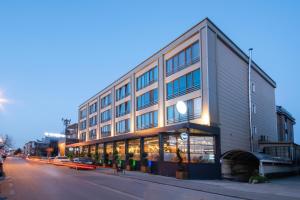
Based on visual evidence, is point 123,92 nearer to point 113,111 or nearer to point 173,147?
point 113,111

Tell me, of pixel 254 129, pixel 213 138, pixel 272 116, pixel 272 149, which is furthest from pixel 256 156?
pixel 272 116

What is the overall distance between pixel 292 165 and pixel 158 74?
62.8 feet

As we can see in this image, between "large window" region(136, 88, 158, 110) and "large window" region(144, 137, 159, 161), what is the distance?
16.8 ft

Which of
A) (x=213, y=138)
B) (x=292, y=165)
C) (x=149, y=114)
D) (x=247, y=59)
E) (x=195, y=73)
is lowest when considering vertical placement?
(x=292, y=165)

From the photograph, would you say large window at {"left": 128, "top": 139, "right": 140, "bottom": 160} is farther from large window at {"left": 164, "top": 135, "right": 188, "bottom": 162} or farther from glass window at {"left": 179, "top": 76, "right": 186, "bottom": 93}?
glass window at {"left": 179, "top": 76, "right": 186, "bottom": 93}

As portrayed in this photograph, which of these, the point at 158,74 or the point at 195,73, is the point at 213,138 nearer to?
the point at 195,73

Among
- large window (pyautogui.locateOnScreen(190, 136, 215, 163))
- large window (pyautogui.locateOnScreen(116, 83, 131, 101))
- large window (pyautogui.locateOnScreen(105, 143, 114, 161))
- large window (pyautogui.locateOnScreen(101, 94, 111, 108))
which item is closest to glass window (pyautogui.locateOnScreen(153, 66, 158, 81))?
large window (pyautogui.locateOnScreen(116, 83, 131, 101))

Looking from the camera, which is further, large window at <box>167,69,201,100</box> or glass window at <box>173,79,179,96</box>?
glass window at <box>173,79,179,96</box>

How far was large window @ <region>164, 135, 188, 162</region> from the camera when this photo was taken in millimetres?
35500

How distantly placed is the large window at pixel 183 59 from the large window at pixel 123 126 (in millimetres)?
15877

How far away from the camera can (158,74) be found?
43938 millimetres

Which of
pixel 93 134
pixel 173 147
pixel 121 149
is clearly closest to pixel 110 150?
pixel 121 149

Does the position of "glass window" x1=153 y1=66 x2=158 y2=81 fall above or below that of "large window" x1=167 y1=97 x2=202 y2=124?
above

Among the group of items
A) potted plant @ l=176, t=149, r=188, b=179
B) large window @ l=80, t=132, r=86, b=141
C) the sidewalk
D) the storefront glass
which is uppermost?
large window @ l=80, t=132, r=86, b=141
